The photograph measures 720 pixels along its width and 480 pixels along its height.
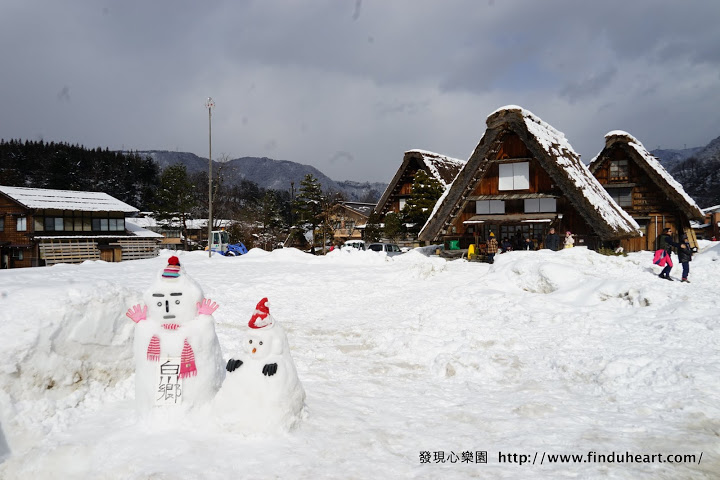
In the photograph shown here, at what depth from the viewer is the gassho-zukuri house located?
1720 cm

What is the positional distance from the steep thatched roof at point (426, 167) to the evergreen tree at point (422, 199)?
4870 mm

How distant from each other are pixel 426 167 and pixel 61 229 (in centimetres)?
2696

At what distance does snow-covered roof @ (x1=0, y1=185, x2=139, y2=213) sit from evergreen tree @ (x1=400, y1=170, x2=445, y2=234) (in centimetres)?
2290

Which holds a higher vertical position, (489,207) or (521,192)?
(521,192)

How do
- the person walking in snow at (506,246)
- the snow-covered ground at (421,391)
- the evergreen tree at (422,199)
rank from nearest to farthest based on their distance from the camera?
1. the snow-covered ground at (421,391)
2. the person walking in snow at (506,246)
3. the evergreen tree at (422,199)

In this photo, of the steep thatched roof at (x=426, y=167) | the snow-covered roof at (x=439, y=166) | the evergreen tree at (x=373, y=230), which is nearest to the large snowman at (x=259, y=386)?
the snow-covered roof at (x=439, y=166)

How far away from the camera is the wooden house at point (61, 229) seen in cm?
3025

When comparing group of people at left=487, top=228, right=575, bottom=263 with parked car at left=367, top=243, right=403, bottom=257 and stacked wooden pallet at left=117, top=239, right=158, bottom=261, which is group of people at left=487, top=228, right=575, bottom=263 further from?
stacked wooden pallet at left=117, top=239, right=158, bottom=261

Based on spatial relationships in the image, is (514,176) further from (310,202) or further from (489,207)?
(310,202)

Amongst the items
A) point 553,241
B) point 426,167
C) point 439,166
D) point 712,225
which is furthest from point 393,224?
point 712,225

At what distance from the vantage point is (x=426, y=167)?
31.5 metres

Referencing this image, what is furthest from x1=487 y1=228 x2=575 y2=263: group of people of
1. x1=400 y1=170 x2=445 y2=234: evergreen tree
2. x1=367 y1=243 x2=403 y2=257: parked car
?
x1=367 y1=243 x2=403 y2=257: parked car

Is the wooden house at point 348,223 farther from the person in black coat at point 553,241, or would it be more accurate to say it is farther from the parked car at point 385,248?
the person in black coat at point 553,241

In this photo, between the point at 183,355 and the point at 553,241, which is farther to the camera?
the point at 553,241
